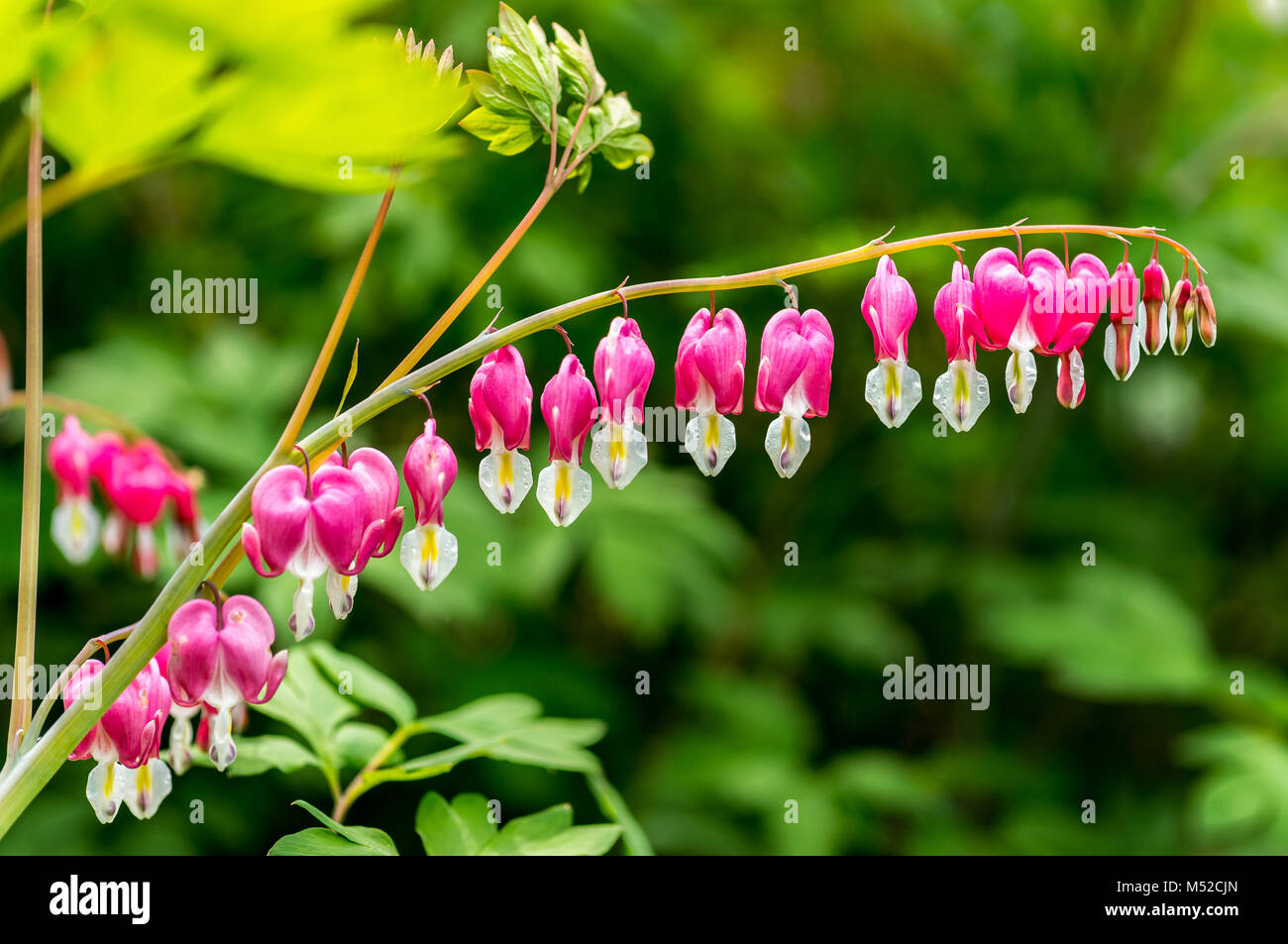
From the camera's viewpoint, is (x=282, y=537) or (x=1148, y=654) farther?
(x=1148, y=654)

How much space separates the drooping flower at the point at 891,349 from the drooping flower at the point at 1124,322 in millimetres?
152

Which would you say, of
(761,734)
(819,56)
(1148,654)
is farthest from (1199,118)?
(761,734)

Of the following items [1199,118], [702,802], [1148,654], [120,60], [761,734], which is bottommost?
[702,802]

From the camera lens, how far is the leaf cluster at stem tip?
0.77 meters

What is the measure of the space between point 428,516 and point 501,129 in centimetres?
29

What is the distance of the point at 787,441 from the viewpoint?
76 centimetres

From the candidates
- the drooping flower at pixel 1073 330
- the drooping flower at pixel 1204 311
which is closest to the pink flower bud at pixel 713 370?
the drooping flower at pixel 1073 330

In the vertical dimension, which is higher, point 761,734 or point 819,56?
point 819,56

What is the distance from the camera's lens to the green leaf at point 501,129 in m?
0.79

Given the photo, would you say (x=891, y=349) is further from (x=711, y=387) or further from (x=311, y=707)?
(x=311, y=707)

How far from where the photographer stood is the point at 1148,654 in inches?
93.1

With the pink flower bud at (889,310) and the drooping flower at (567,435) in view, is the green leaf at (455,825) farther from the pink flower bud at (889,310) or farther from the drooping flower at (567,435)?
the pink flower bud at (889,310)
